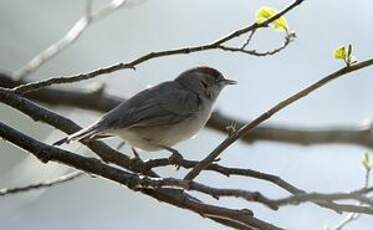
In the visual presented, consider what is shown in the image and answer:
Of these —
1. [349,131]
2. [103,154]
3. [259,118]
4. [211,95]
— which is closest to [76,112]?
[211,95]

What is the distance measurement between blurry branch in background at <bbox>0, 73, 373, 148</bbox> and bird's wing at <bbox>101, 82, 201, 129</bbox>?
0.24 meters

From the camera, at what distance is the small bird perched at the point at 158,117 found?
368 centimetres

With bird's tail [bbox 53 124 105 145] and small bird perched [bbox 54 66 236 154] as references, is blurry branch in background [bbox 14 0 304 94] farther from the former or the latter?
small bird perched [bbox 54 66 236 154]

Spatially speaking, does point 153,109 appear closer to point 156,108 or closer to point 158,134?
point 156,108

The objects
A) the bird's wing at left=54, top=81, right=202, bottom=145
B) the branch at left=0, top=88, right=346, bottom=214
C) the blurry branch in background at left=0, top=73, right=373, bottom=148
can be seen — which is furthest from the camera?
the blurry branch in background at left=0, top=73, right=373, bottom=148

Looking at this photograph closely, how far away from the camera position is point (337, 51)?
94.8 inches

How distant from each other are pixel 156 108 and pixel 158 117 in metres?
0.08

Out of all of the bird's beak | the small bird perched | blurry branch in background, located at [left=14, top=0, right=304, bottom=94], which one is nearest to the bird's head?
the bird's beak

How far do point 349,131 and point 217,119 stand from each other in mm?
709

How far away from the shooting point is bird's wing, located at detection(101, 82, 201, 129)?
3.73m

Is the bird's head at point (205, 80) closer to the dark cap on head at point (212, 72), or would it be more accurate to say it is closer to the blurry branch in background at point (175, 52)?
the dark cap on head at point (212, 72)

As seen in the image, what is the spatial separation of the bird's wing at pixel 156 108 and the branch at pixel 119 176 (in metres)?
1.07

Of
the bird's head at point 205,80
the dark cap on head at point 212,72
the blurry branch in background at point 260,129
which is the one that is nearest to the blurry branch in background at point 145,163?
the blurry branch in background at point 260,129

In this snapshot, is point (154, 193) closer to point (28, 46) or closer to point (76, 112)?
point (76, 112)
